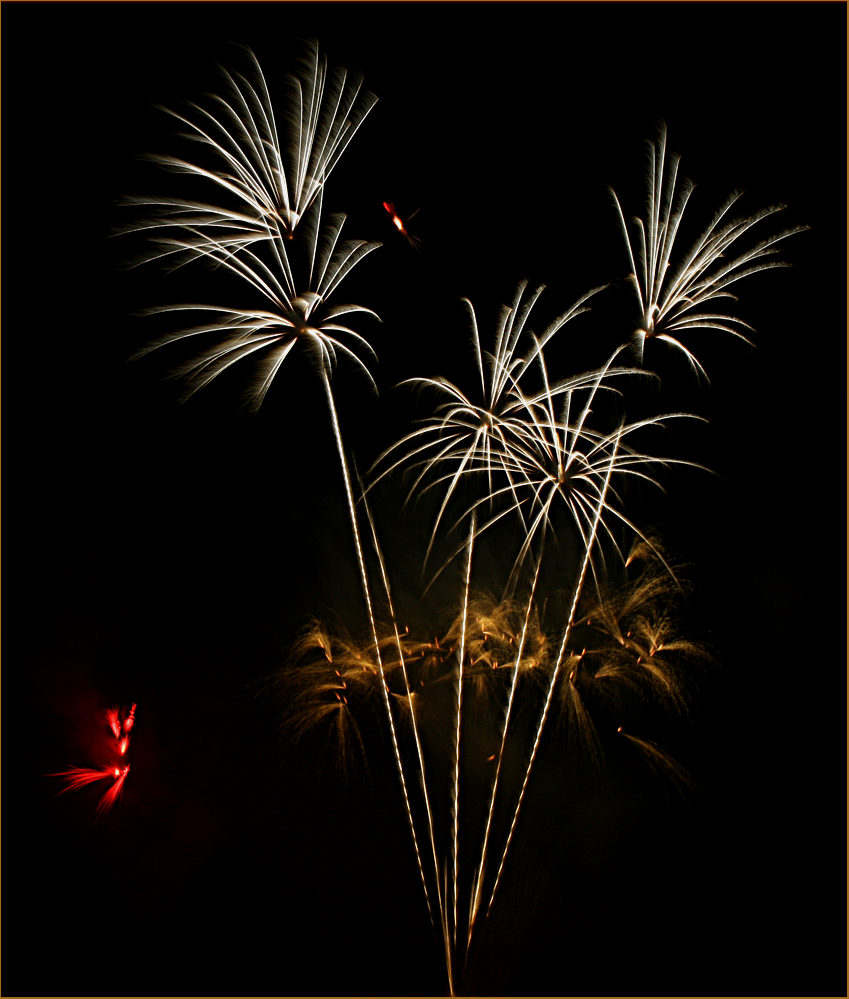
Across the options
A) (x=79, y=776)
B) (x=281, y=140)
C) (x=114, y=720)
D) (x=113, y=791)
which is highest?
(x=281, y=140)

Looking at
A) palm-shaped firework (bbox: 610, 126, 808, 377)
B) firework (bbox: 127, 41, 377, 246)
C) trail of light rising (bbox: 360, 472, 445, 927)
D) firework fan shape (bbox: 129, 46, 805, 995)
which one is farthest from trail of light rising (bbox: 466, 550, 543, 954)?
firework (bbox: 127, 41, 377, 246)

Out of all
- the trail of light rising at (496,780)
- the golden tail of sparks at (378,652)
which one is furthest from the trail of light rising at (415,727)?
the trail of light rising at (496,780)

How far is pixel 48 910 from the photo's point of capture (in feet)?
13.1

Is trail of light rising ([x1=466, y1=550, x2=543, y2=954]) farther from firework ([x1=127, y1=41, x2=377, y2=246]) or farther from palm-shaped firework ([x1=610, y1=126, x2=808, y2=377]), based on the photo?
firework ([x1=127, y1=41, x2=377, y2=246])

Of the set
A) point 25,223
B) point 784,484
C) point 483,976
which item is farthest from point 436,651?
point 25,223

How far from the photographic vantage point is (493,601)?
4512 mm

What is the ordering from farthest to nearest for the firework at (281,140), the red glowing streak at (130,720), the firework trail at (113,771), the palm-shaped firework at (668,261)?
the red glowing streak at (130,720)
the firework trail at (113,771)
the palm-shaped firework at (668,261)
the firework at (281,140)

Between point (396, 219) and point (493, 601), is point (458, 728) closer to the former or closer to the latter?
point (493, 601)

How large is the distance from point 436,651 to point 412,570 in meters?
0.79

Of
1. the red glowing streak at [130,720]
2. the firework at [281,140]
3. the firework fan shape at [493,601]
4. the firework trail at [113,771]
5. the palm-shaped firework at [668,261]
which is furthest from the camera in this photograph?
the red glowing streak at [130,720]

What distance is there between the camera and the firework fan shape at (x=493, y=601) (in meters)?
3.99

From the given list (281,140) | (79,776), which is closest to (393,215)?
(281,140)

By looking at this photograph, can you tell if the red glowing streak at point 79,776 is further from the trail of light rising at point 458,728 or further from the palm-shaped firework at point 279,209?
the palm-shaped firework at point 279,209

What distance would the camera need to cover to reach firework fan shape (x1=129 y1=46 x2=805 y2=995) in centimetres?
399
